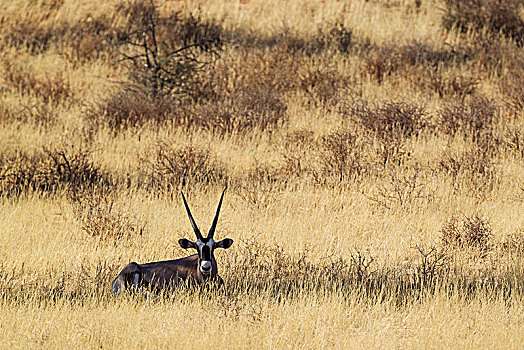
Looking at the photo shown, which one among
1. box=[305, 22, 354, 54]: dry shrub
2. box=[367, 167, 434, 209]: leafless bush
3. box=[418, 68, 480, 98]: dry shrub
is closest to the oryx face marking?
box=[367, 167, 434, 209]: leafless bush

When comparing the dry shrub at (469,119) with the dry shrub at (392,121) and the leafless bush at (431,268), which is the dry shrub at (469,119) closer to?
the dry shrub at (392,121)

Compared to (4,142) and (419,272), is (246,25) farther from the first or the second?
(419,272)

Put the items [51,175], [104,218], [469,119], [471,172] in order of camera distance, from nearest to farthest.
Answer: [104,218] < [471,172] < [51,175] < [469,119]

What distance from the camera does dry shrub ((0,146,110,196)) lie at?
8312mm

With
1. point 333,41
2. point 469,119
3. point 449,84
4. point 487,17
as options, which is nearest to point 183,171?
point 469,119

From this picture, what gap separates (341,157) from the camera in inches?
347

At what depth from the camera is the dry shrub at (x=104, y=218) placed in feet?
A: 22.0

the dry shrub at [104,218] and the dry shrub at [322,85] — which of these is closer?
the dry shrub at [104,218]

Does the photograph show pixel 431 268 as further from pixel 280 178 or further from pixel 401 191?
pixel 280 178

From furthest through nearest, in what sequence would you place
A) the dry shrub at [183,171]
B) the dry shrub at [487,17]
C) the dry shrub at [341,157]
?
the dry shrub at [487,17], the dry shrub at [341,157], the dry shrub at [183,171]

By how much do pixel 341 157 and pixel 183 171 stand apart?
6.76ft

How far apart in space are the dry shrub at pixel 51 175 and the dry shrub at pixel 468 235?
13.8 feet

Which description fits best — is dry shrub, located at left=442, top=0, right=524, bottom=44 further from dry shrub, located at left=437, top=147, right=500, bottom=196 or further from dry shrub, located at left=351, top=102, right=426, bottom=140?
dry shrub, located at left=437, top=147, right=500, bottom=196

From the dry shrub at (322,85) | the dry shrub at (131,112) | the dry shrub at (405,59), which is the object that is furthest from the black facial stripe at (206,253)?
the dry shrub at (405,59)
